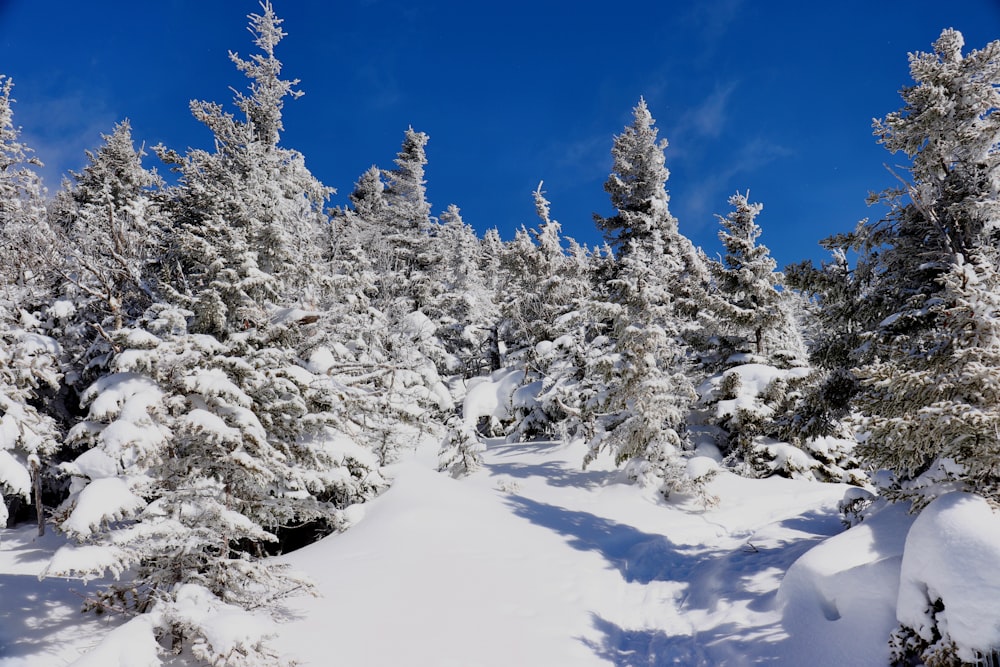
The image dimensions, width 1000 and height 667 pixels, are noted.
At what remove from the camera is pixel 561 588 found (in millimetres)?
9742

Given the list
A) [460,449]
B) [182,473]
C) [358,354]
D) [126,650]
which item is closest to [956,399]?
[126,650]

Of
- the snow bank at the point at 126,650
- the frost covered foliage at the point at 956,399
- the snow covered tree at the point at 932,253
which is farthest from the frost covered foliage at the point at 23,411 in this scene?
the snow covered tree at the point at 932,253

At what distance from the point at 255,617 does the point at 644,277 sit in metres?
15.4

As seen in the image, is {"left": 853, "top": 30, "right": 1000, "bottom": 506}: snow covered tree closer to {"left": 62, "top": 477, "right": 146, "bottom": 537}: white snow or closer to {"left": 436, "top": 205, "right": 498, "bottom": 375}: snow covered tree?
{"left": 62, "top": 477, "right": 146, "bottom": 537}: white snow

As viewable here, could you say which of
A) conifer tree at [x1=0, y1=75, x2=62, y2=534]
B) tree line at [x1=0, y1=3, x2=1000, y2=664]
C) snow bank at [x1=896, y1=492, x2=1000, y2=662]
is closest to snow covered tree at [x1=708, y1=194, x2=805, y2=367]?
tree line at [x1=0, y1=3, x2=1000, y2=664]

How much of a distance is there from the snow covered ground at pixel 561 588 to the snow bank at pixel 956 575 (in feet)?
2.39

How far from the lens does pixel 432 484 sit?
14.1 metres

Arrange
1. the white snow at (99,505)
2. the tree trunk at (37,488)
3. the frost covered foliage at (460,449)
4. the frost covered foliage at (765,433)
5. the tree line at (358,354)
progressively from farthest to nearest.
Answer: the frost covered foliage at (460,449) < the frost covered foliage at (765,433) < the tree trunk at (37,488) < the tree line at (358,354) < the white snow at (99,505)

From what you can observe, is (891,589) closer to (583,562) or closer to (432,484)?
→ (583,562)

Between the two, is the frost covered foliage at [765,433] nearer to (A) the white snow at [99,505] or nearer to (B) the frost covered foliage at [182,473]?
(B) the frost covered foliage at [182,473]

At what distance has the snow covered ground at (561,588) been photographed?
680cm

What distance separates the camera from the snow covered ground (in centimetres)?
680

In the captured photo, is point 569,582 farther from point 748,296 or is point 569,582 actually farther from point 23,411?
point 748,296

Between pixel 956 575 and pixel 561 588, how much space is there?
6336mm
